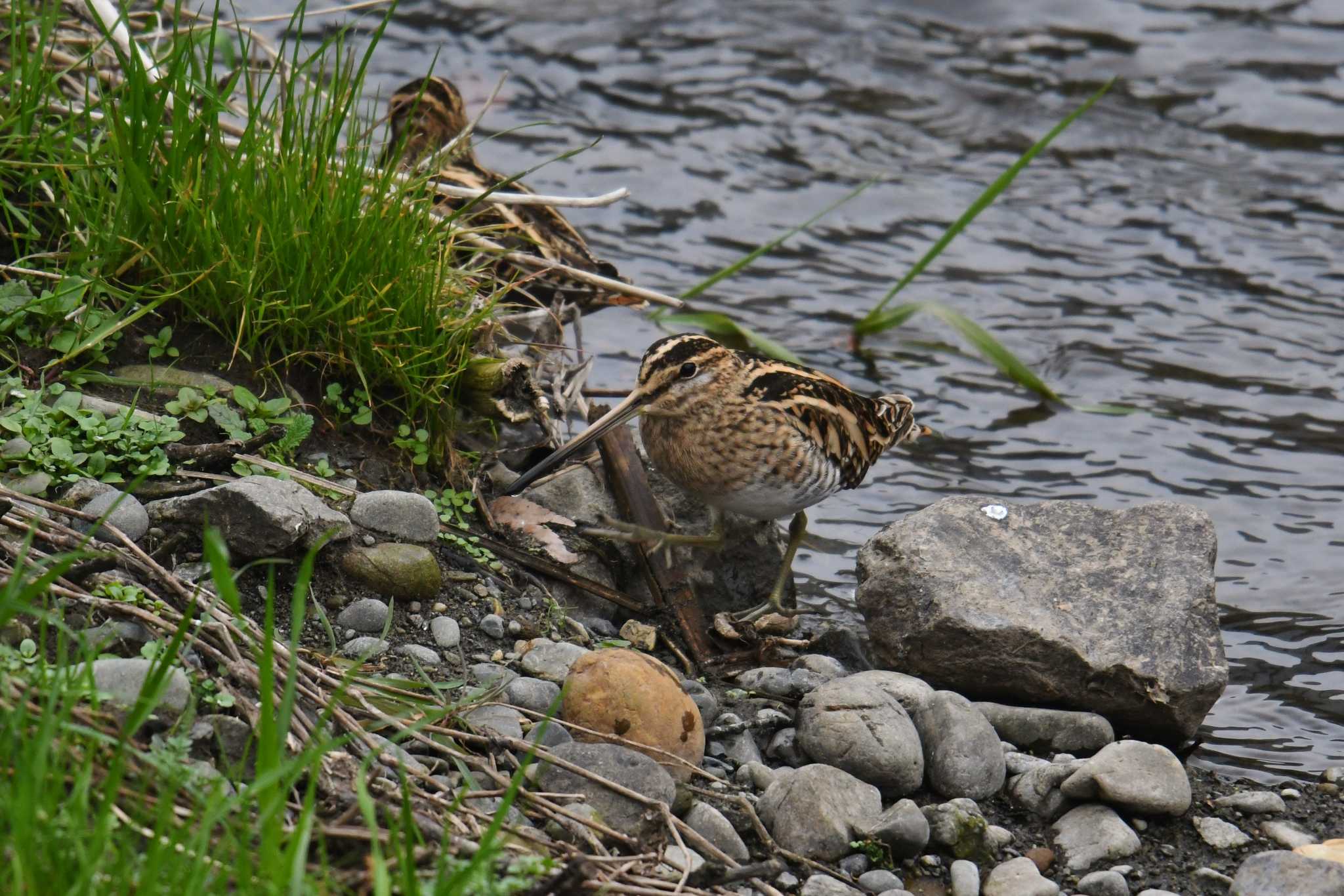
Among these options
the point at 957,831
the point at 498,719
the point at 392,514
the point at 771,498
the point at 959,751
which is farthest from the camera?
the point at 771,498

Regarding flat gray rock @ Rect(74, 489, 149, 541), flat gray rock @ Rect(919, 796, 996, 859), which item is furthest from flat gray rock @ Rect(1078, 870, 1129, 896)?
flat gray rock @ Rect(74, 489, 149, 541)

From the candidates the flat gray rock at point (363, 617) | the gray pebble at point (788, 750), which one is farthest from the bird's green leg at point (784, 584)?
the flat gray rock at point (363, 617)

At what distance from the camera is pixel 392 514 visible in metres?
4.50

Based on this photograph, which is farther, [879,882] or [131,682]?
[879,882]

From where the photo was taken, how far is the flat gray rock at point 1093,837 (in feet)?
13.5

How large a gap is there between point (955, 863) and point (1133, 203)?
6.42 meters

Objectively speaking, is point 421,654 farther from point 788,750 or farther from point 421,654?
point 788,750

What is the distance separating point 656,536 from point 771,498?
41cm

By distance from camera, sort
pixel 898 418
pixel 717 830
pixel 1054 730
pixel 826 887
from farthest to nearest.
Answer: pixel 898 418
pixel 1054 730
pixel 717 830
pixel 826 887

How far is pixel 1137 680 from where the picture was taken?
185 inches

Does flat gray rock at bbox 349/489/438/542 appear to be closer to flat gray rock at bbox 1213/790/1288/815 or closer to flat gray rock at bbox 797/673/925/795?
flat gray rock at bbox 797/673/925/795

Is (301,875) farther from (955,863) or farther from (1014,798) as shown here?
(1014,798)

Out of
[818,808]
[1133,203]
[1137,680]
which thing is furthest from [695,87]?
[818,808]

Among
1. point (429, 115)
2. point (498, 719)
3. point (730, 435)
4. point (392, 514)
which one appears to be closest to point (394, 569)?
point (392, 514)
